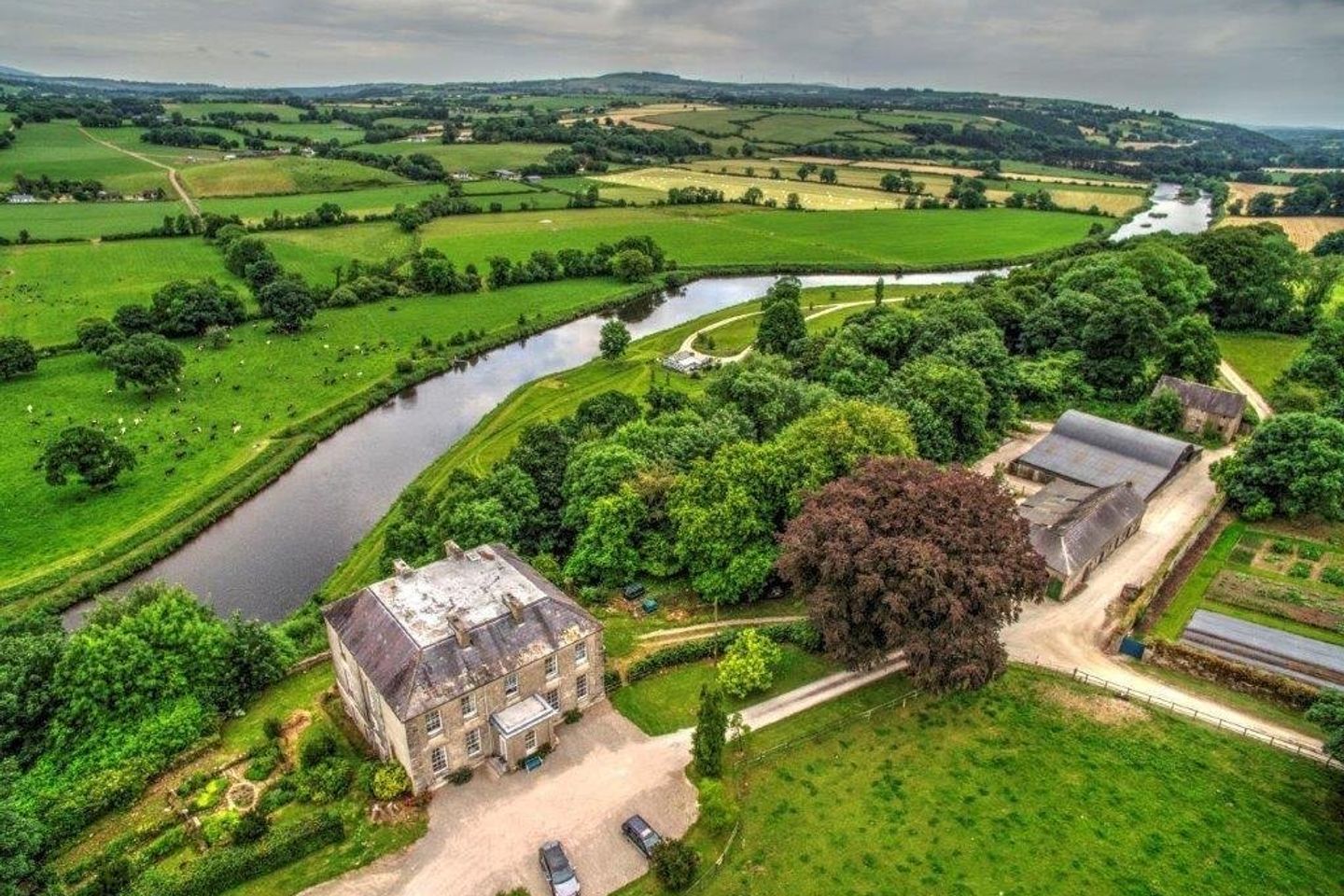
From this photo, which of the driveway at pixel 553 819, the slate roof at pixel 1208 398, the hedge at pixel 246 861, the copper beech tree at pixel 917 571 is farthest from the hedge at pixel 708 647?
the slate roof at pixel 1208 398

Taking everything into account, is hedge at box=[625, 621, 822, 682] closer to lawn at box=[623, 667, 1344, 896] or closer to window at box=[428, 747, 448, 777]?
lawn at box=[623, 667, 1344, 896]

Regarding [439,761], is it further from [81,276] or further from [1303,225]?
[1303,225]

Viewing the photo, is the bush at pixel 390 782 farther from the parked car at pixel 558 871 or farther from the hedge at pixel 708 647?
the hedge at pixel 708 647

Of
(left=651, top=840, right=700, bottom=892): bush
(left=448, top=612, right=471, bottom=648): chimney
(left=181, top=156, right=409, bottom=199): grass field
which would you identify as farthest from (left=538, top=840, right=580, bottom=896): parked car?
(left=181, top=156, right=409, bottom=199): grass field

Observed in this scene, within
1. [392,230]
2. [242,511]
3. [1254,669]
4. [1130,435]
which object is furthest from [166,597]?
[392,230]

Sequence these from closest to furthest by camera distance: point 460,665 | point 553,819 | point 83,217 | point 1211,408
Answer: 1. point 553,819
2. point 460,665
3. point 1211,408
4. point 83,217

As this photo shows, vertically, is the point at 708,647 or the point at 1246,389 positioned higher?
the point at 1246,389

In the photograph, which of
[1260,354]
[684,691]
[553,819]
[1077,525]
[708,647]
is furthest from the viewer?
[1260,354]

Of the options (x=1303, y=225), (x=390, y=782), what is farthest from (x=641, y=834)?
(x=1303, y=225)
